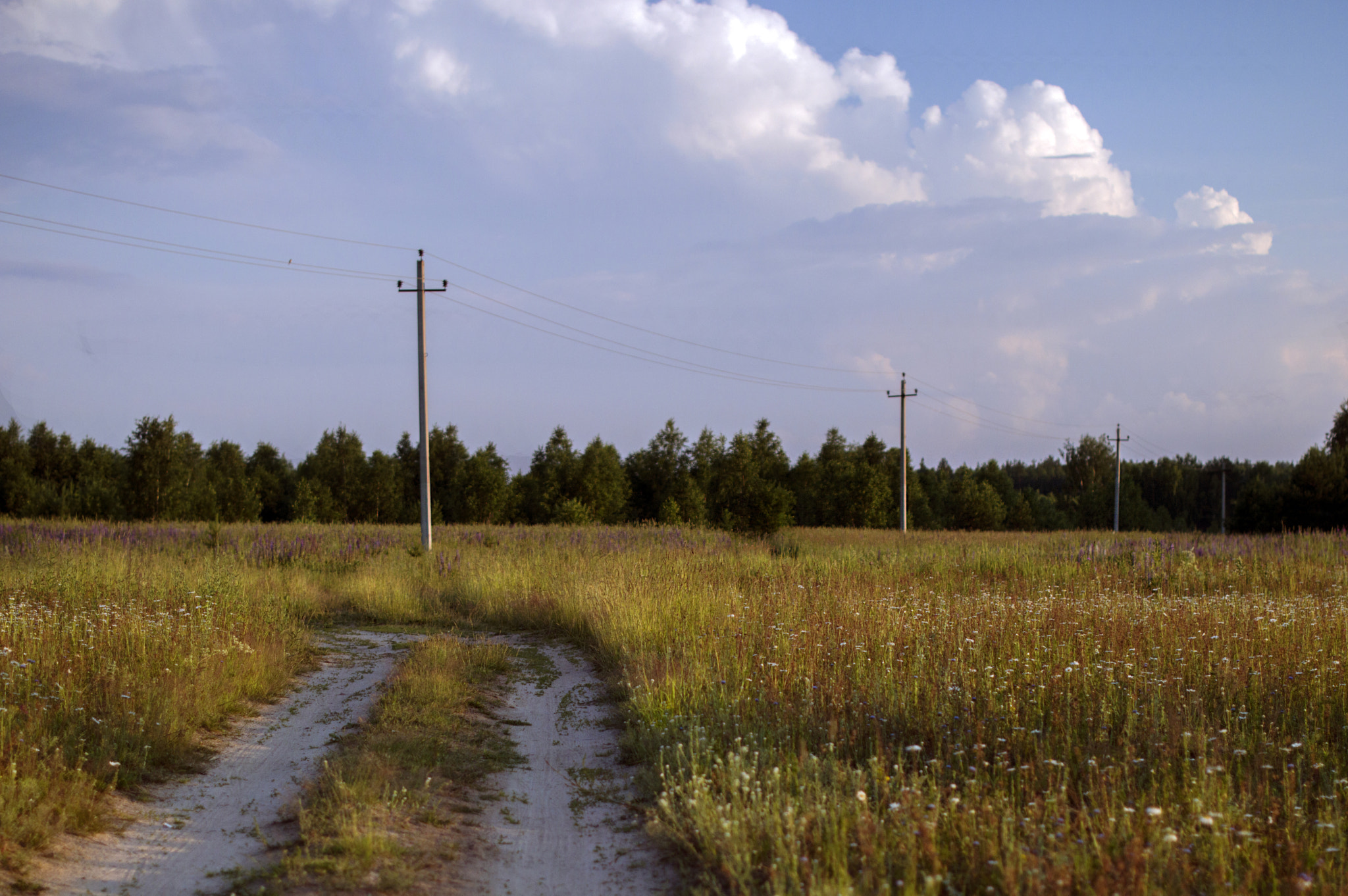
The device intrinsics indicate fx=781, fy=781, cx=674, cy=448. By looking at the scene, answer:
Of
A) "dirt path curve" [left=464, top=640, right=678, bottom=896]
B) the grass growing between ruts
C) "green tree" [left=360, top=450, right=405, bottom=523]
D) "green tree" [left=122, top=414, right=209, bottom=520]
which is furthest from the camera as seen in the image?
"green tree" [left=360, top=450, right=405, bottom=523]

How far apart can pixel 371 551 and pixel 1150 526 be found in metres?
65.2

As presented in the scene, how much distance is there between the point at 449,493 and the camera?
59.2 metres

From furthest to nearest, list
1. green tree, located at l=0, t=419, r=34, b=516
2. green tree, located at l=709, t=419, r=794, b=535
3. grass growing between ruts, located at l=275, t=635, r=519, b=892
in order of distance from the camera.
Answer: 1. green tree, located at l=0, t=419, r=34, b=516
2. green tree, located at l=709, t=419, r=794, b=535
3. grass growing between ruts, located at l=275, t=635, r=519, b=892

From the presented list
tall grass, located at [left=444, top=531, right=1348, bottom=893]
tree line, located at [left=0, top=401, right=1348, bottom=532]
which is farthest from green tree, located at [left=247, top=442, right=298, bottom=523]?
tall grass, located at [left=444, top=531, right=1348, bottom=893]

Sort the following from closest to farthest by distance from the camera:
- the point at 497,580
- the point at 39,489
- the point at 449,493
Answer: the point at 497,580 < the point at 39,489 < the point at 449,493

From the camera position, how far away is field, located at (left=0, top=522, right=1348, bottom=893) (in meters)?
3.83

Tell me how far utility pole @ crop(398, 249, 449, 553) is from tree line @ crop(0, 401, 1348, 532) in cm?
1850

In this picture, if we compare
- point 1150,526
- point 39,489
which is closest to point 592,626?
point 39,489

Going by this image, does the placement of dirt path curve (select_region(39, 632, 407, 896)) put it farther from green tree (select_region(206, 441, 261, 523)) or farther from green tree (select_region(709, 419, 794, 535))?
green tree (select_region(206, 441, 261, 523))

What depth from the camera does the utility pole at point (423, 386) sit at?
19.5 metres

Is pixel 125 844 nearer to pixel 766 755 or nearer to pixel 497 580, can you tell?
pixel 766 755

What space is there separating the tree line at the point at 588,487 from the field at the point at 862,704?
25.3 meters

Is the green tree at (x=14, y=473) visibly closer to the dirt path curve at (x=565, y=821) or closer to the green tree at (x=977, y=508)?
the dirt path curve at (x=565, y=821)

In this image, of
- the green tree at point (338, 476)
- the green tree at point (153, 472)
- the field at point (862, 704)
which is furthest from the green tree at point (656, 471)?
the field at point (862, 704)
